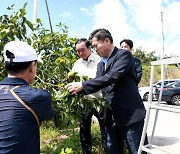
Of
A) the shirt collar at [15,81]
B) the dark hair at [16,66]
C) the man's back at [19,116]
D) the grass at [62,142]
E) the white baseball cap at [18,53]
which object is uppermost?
the white baseball cap at [18,53]

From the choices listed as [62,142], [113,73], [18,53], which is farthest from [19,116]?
[62,142]

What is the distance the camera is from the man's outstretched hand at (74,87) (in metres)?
2.35

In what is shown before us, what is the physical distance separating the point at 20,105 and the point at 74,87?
0.84 m

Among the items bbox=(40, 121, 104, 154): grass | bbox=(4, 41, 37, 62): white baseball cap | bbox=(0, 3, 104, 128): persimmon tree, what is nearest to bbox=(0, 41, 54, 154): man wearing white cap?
bbox=(4, 41, 37, 62): white baseball cap

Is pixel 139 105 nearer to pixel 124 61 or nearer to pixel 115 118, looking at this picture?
pixel 115 118

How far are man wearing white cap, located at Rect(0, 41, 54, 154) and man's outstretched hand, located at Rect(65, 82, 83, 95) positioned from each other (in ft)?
2.16

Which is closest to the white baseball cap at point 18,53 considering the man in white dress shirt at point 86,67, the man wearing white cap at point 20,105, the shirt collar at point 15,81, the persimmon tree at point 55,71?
the man wearing white cap at point 20,105

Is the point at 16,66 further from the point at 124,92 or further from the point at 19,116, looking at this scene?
the point at 124,92

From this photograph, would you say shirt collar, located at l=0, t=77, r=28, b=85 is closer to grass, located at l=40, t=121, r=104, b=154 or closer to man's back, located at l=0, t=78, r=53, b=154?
man's back, located at l=0, t=78, r=53, b=154

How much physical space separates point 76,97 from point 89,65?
1.36 meters

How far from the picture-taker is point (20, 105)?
1569mm

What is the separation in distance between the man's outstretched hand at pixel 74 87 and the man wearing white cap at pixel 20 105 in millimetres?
659

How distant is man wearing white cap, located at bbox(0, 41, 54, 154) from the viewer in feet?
5.14

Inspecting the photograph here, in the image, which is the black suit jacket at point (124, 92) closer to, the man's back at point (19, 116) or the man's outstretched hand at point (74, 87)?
the man's outstretched hand at point (74, 87)
